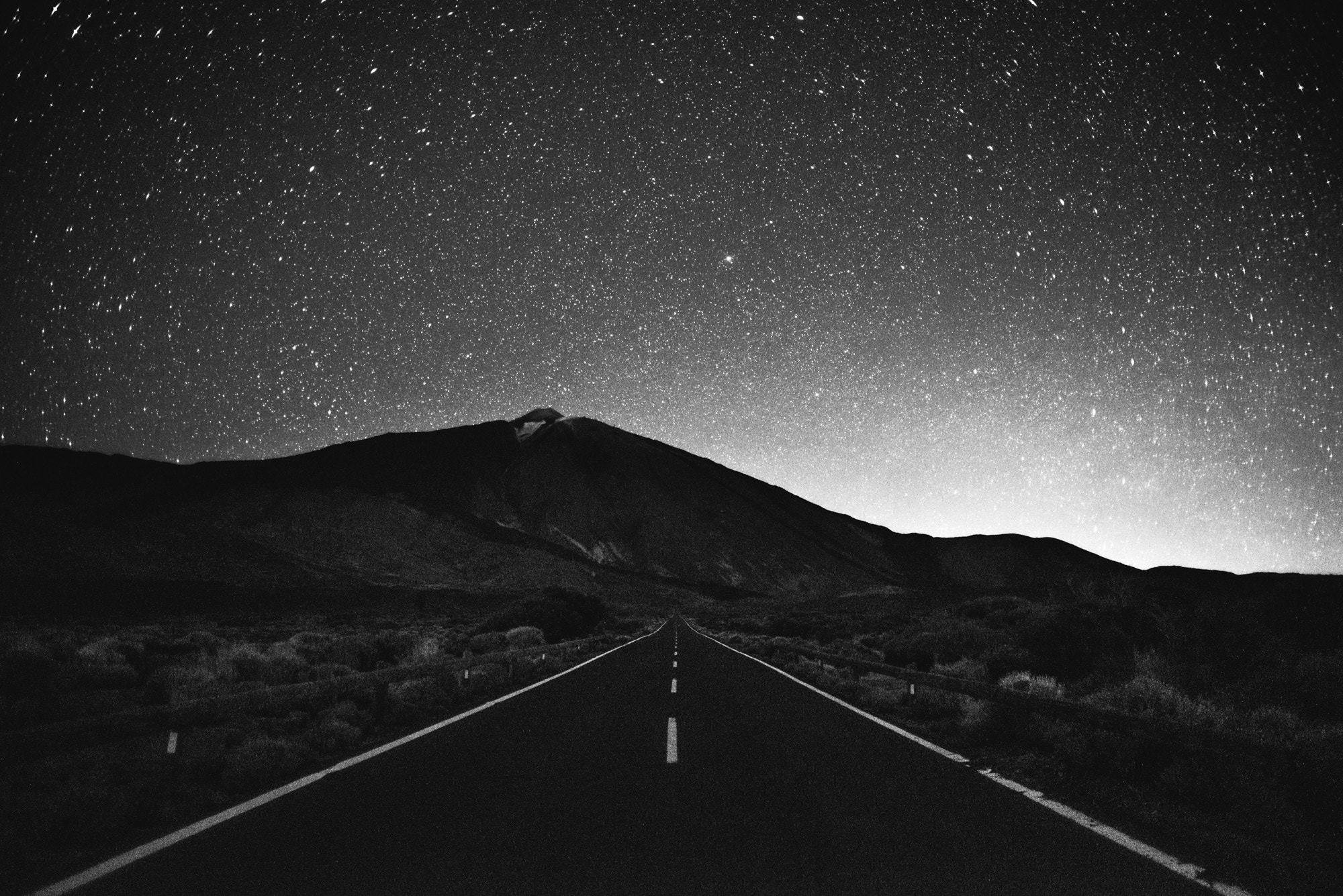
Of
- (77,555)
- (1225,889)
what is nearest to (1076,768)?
(1225,889)

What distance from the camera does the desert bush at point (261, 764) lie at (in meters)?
6.44

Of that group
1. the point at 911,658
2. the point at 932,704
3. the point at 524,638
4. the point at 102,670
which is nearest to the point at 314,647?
the point at 102,670

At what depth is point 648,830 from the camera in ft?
16.6

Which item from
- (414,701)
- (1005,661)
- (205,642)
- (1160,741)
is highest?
(1160,741)

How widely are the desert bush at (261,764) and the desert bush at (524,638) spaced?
16.8 m

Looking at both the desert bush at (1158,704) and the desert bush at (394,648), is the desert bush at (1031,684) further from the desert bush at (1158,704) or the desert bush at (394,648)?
the desert bush at (394,648)

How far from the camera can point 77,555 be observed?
255 feet

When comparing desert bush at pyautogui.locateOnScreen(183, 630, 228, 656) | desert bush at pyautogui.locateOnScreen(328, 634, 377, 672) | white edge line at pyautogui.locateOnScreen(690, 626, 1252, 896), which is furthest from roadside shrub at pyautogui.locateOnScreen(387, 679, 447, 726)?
desert bush at pyautogui.locateOnScreen(183, 630, 228, 656)

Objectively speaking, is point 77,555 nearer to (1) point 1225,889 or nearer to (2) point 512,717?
(2) point 512,717

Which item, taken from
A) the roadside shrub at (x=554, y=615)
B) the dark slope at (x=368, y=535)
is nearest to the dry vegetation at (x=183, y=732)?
the roadside shrub at (x=554, y=615)

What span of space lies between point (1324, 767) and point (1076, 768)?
2.06 m

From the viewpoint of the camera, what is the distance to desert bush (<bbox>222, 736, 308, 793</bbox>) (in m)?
6.44

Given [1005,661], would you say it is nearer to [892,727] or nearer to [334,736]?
[892,727]

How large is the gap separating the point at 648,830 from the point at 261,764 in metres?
3.99
